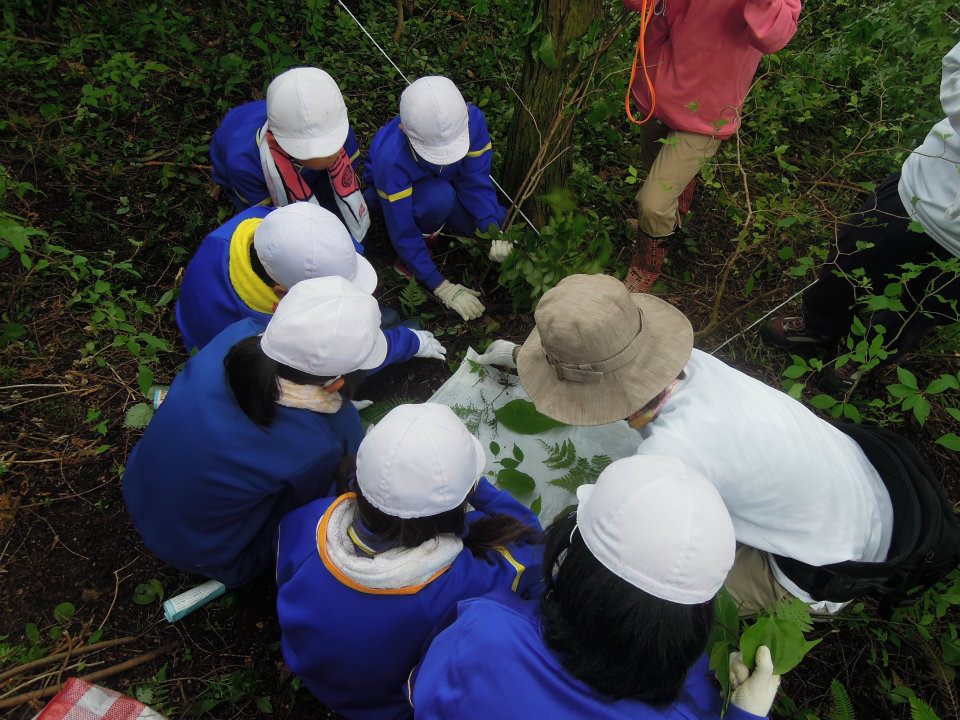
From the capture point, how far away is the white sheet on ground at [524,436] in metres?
2.85

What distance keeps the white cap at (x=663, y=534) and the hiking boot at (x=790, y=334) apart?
2.58 meters

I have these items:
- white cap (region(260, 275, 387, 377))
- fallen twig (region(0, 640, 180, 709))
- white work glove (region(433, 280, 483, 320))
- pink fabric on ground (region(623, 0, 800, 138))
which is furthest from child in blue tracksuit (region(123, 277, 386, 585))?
pink fabric on ground (region(623, 0, 800, 138))

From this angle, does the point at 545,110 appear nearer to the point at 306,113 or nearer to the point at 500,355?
the point at 306,113

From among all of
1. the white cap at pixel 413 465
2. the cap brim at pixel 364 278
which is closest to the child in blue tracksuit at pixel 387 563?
the white cap at pixel 413 465

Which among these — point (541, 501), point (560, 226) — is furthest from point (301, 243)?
point (541, 501)

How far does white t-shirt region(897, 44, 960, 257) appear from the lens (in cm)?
238

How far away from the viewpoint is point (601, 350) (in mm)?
1812

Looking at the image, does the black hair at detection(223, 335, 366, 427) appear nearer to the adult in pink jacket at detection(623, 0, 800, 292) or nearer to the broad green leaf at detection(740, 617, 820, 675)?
the broad green leaf at detection(740, 617, 820, 675)

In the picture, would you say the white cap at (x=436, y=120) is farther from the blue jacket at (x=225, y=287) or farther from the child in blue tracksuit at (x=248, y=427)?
the child in blue tracksuit at (x=248, y=427)

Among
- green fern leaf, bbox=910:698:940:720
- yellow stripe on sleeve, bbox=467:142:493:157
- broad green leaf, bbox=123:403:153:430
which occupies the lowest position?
broad green leaf, bbox=123:403:153:430

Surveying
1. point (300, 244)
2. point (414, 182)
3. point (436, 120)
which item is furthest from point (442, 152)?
point (300, 244)

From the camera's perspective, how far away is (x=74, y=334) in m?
3.33

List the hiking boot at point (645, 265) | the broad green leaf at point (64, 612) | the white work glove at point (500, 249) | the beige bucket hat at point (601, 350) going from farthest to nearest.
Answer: the hiking boot at point (645, 265)
the white work glove at point (500, 249)
the broad green leaf at point (64, 612)
the beige bucket hat at point (601, 350)

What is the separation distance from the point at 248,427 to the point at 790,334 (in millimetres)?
3153
